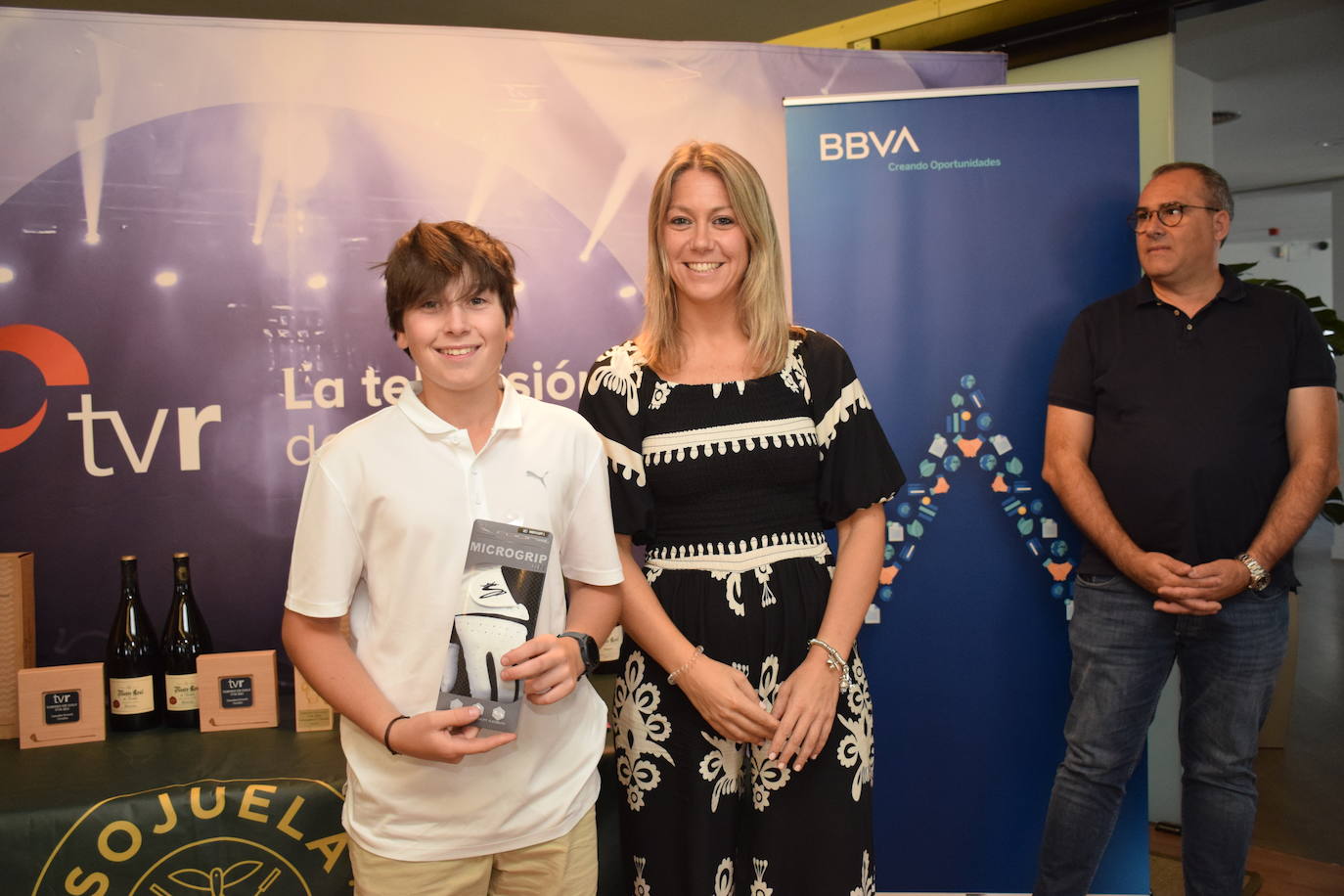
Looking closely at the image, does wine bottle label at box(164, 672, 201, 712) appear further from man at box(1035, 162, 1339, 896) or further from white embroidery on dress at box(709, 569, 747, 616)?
man at box(1035, 162, 1339, 896)

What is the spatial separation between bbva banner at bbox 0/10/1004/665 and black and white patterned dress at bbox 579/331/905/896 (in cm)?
132

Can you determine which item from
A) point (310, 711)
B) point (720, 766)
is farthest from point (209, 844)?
point (720, 766)

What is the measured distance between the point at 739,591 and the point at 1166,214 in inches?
64.7

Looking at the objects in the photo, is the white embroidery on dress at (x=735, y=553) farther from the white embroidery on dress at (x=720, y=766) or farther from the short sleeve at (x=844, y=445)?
the white embroidery on dress at (x=720, y=766)

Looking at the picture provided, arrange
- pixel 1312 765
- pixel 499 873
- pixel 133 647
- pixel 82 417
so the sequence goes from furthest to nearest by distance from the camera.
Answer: pixel 1312 765
pixel 82 417
pixel 133 647
pixel 499 873

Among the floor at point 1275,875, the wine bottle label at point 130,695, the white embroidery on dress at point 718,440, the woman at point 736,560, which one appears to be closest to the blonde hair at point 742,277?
the woman at point 736,560

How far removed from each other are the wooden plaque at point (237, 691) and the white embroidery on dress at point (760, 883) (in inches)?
54.7

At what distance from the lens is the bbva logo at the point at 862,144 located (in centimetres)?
270

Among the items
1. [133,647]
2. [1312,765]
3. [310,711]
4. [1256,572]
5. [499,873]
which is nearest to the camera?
[499,873]

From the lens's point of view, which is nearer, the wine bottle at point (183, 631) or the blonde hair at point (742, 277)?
the blonde hair at point (742, 277)

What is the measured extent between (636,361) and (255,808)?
1296mm

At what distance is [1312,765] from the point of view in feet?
12.6

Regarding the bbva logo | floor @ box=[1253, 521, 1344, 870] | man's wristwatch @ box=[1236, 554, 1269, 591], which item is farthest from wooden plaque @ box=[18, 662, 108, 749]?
floor @ box=[1253, 521, 1344, 870]

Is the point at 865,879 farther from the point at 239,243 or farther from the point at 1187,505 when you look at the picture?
the point at 239,243
